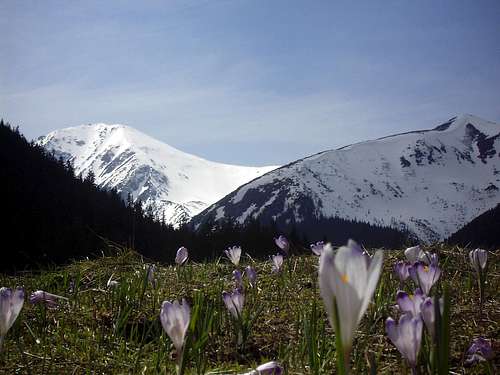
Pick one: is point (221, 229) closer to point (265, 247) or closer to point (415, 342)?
point (265, 247)

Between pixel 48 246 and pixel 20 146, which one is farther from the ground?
pixel 20 146

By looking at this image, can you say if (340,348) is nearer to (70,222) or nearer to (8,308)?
(8,308)

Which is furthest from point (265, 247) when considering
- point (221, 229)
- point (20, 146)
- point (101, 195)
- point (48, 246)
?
point (20, 146)

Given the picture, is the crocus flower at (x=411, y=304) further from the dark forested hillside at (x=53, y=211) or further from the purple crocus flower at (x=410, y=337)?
the dark forested hillside at (x=53, y=211)

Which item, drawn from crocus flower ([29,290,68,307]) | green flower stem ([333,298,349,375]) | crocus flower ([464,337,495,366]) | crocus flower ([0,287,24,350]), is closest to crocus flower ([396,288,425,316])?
crocus flower ([464,337,495,366])

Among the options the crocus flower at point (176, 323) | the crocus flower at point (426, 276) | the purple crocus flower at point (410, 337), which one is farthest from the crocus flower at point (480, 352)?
the crocus flower at point (176, 323)

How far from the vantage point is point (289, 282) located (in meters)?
4.21

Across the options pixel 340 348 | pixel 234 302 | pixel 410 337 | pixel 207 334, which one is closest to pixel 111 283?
pixel 234 302

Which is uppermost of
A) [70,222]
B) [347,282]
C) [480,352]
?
[70,222]

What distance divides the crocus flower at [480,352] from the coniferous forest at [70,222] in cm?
4383

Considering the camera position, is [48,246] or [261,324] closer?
[261,324]

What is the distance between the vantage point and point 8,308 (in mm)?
1631

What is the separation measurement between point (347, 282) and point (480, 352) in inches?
43.7

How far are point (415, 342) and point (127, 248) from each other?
407cm
